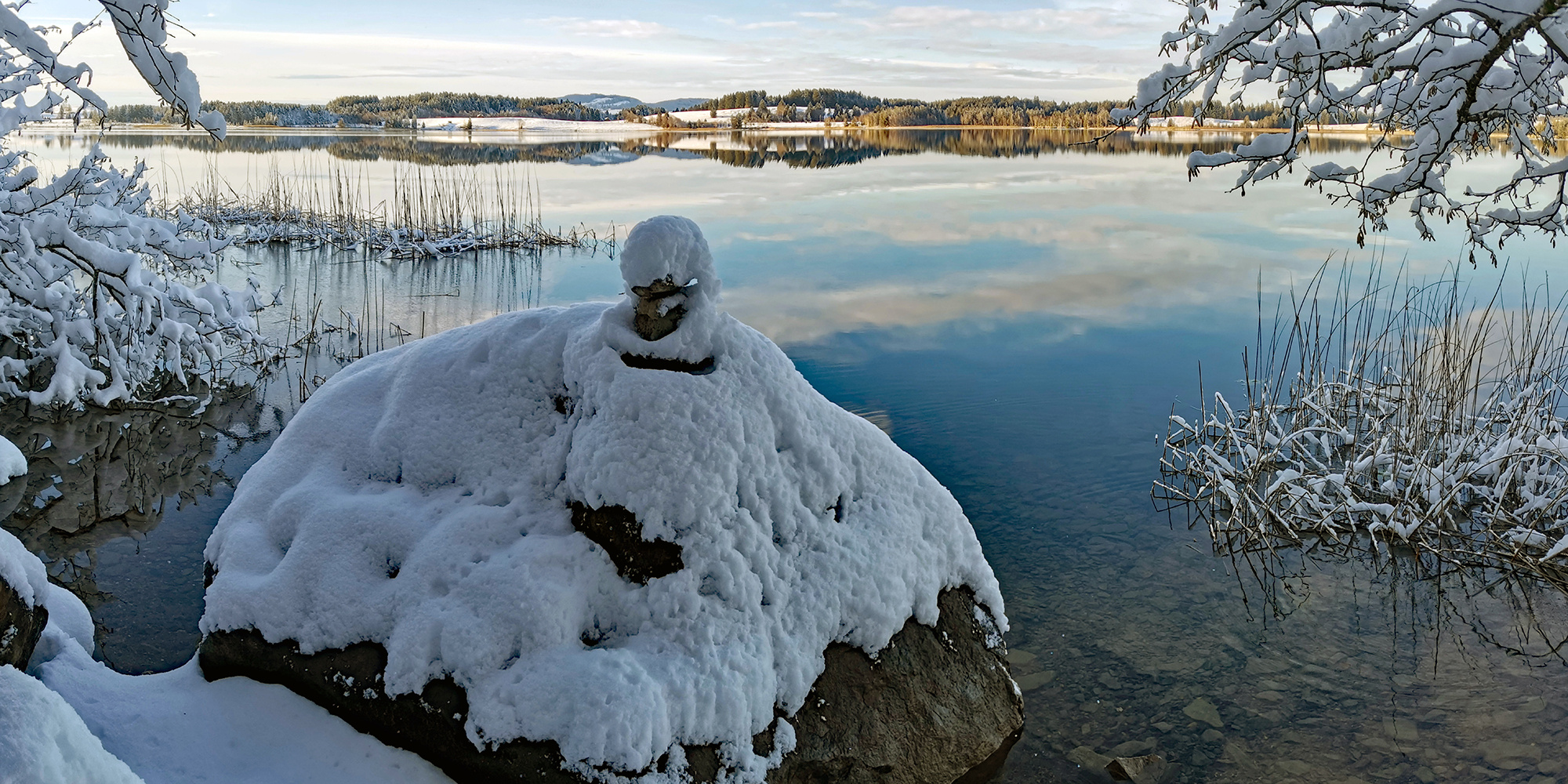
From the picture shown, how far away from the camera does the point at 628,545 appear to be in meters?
3.52

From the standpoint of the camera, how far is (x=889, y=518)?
3.96 metres

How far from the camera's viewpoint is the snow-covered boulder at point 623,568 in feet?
10.5

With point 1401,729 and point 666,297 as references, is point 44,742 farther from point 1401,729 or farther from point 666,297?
point 1401,729

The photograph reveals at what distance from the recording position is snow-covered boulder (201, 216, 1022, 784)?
3.20 meters

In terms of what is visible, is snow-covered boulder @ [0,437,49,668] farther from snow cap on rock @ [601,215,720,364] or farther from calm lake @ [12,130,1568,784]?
snow cap on rock @ [601,215,720,364]

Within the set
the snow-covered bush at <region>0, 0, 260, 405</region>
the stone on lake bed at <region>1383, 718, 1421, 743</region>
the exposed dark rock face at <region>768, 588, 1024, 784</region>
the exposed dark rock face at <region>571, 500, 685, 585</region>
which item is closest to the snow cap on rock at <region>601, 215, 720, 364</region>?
the exposed dark rock face at <region>571, 500, 685, 585</region>

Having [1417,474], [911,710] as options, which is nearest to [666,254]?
[911,710]

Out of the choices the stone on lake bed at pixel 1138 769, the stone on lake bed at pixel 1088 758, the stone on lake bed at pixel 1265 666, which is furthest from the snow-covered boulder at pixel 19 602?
the stone on lake bed at pixel 1265 666

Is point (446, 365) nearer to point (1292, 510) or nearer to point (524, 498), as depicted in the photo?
point (524, 498)

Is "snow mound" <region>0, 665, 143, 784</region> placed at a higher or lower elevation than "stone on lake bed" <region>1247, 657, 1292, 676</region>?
higher

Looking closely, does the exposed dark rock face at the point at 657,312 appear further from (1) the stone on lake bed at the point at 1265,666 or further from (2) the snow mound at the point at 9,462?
(2) the snow mound at the point at 9,462

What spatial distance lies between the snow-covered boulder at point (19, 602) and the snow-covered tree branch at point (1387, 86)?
16.0 feet

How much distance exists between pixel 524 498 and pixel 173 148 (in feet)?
146

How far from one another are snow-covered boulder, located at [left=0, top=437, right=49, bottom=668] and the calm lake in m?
1.24
